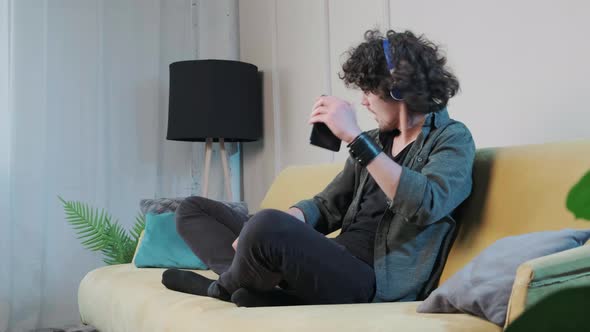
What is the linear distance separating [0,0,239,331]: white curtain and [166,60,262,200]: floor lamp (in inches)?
17.9

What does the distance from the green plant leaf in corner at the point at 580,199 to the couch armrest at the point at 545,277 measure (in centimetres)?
38

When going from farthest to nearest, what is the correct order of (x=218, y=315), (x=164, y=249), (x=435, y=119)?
(x=164, y=249), (x=435, y=119), (x=218, y=315)

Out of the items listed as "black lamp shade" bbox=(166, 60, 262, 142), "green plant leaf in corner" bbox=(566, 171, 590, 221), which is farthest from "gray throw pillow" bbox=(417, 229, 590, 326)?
"black lamp shade" bbox=(166, 60, 262, 142)

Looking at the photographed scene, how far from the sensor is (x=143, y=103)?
3836 mm

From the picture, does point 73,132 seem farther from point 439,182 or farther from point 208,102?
point 439,182

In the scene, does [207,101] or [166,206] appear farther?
[207,101]

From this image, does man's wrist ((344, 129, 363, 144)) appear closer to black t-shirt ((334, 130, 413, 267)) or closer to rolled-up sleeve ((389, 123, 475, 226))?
rolled-up sleeve ((389, 123, 475, 226))

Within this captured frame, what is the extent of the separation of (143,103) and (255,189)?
850mm

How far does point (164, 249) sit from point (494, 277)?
1.73m

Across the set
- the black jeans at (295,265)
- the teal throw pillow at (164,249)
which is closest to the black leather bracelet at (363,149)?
the black jeans at (295,265)

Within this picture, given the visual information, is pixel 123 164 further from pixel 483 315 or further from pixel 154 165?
pixel 483 315

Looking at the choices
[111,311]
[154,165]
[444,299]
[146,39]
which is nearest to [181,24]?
[146,39]

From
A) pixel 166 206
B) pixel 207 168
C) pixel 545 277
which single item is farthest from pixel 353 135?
pixel 207 168

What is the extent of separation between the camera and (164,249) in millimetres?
2545
